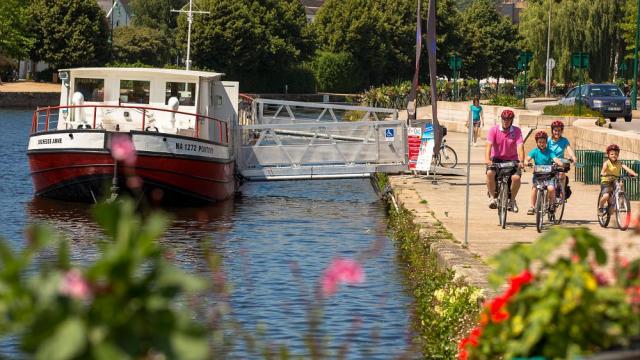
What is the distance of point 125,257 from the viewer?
386 centimetres

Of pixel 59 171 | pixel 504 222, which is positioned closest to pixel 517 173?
pixel 504 222

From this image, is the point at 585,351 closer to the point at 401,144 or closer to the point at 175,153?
the point at 175,153

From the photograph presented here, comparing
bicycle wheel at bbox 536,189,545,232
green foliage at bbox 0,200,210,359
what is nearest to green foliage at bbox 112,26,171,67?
bicycle wheel at bbox 536,189,545,232

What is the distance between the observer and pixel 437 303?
1247 cm

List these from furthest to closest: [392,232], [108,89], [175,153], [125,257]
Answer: [108,89] < [175,153] < [392,232] < [125,257]

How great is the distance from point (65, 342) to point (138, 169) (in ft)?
68.3

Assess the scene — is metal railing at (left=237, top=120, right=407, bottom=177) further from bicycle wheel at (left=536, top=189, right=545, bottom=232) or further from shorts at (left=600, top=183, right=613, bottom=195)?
bicycle wheel at (left=536, top=189, right=545, bottom=232)

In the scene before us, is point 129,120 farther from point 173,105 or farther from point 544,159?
point 544,159

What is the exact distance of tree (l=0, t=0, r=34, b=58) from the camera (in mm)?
96750

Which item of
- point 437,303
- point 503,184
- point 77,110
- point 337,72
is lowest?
point 437,303

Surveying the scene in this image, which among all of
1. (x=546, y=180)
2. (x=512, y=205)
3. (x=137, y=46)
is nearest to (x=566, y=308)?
(x=546, y=180)

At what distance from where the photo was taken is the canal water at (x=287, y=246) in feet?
41.2

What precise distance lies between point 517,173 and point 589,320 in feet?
44.7

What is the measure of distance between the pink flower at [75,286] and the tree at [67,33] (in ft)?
316
